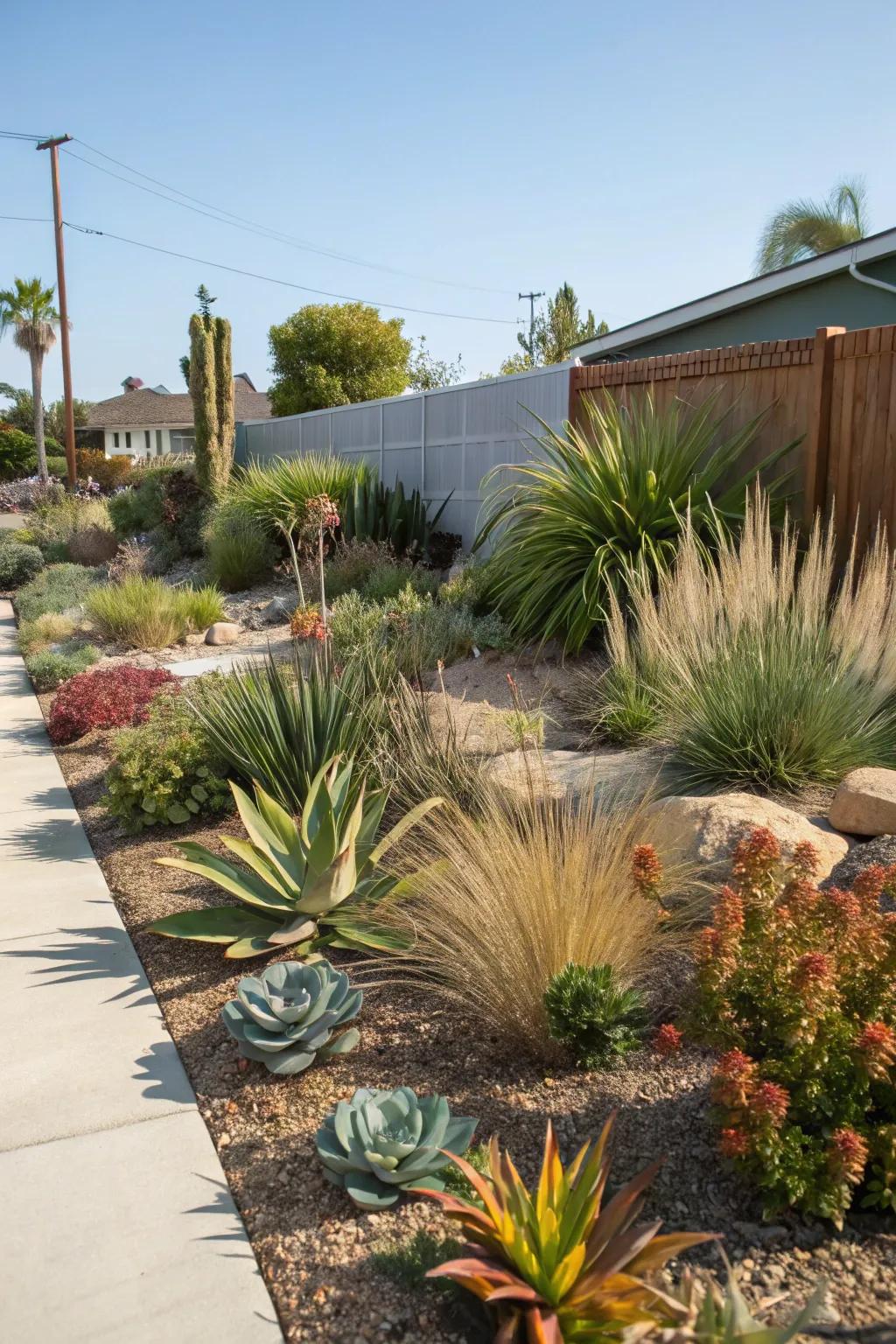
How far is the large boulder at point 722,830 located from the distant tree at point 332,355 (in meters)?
27.4

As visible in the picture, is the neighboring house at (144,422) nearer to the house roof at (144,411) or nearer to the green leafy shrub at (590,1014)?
the house roof at (144,411)

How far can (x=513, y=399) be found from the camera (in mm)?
12008

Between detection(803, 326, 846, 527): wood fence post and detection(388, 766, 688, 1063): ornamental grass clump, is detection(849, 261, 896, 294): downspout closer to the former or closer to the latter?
detection(803, 326, 846, 527): wood fence post

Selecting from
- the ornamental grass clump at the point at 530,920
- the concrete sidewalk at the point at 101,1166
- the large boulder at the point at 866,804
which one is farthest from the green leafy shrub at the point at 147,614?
the large boulder at the point at 866,804

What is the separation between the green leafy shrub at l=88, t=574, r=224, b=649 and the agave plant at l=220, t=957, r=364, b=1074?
876cm

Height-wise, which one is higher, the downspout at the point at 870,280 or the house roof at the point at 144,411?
the house roof at the point at 144,411

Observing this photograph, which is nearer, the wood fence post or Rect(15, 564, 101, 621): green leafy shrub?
the wood fence post

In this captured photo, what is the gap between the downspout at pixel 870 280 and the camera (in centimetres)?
1204

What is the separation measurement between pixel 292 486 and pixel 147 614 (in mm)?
4255

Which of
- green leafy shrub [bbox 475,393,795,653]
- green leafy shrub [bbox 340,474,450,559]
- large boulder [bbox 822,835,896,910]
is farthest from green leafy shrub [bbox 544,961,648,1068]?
green leafy shrub [bbox 340,474,450,559]

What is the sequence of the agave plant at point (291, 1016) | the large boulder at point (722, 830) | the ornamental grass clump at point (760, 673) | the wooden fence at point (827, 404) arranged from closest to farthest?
the agave plant at point (291, 1016) → the large boulder at point (722, 830) → the ornamental grass clump at point (760, 673) → the wooden fence at point (827, 404)

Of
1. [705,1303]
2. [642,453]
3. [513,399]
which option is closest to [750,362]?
[642,453]

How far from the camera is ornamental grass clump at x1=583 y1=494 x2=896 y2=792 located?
537cm

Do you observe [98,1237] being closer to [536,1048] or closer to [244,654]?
[536,1048]
